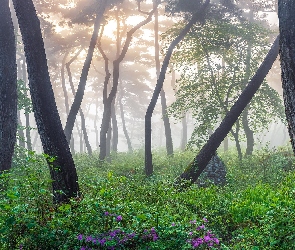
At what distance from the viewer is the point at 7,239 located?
4.23 meters

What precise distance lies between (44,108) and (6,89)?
101 inches

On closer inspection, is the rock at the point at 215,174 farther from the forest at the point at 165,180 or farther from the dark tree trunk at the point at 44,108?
the dark tree trunk at the point at 44,108

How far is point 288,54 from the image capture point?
4820 mm

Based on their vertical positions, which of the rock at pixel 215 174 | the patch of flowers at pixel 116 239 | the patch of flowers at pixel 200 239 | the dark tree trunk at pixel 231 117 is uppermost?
the dark tree trunk at pixel 231 117

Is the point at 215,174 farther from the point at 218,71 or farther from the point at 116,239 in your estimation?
the point at 116,239

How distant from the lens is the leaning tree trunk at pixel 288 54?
15.7 feet

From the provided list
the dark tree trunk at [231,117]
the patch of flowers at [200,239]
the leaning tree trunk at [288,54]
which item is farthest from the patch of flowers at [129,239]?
the dark tree trunk at [231,117]

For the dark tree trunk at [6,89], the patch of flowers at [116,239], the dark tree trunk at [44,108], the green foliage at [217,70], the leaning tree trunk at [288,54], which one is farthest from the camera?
the green foliage at [217,70]

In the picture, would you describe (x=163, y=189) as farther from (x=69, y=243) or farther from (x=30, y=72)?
(x=30, y=72)

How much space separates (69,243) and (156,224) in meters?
1.21

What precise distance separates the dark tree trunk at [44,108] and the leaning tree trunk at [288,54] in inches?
177

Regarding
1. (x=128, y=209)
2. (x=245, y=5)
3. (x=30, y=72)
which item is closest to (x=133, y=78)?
(x=245, y=5)

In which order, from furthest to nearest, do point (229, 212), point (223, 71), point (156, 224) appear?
point (223, 71) → point (229, 212) → point (156, 224)

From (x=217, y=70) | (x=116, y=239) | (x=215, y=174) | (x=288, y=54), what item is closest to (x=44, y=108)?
(x=116, y=239)
